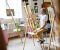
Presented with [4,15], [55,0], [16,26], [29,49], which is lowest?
[29,49]

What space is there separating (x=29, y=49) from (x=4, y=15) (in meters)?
2.09

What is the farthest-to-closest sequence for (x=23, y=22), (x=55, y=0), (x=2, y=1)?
(x=23, y=22) < (x=2, y=1) < (x=55, y=0)

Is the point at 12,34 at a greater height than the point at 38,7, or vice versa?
the point at 38,7

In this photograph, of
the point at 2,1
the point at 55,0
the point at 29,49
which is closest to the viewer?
the point at 55,0

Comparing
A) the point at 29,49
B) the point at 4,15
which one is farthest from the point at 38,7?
the point at 29,49

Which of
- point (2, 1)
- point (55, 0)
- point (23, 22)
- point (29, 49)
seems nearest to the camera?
point (55, 0)

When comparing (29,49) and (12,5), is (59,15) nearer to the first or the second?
(29,49)

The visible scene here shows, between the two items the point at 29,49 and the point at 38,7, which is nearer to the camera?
the point at 29,49

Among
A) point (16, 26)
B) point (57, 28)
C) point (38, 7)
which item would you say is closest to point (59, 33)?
point (57, 28)

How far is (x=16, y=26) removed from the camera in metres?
5.57

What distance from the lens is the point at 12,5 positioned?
5660 mm

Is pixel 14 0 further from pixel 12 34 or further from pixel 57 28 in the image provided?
pixel 57 28

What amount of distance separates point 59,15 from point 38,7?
18.4 feet

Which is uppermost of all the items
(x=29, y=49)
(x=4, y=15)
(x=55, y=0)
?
(x=55, y=0)
